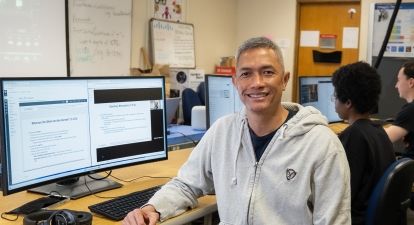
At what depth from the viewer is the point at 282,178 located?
149 centimetres

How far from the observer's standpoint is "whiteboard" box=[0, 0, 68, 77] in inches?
147

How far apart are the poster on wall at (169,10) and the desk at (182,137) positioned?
85.4 inches

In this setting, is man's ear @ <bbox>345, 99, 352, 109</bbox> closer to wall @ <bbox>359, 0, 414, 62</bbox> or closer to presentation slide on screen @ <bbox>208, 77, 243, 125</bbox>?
presentation slide on screen @ <bbox>208, 77, 243, 125</bbox>

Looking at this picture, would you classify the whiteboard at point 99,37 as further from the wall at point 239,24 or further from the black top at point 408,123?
the black top at point 408,123

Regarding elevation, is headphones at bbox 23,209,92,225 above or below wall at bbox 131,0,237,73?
below

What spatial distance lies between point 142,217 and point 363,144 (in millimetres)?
1003

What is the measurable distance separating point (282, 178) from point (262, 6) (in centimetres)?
514

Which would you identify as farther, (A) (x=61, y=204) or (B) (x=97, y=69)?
(B) (x=97, y=69)

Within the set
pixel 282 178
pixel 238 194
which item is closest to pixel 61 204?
pixel 238 194


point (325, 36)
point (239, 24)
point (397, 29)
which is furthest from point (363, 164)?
point (239, 24)

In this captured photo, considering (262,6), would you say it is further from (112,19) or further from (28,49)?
(28,49)

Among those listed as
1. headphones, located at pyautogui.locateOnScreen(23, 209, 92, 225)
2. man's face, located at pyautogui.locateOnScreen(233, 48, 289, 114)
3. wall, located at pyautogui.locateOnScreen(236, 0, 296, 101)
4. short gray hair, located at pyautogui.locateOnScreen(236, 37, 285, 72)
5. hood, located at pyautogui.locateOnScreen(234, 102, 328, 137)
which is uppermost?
wall, located at pyautogui.locateOnScreen(236, 0, 296, 101)

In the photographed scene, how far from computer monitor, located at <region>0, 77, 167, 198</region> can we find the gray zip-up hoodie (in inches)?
13.3

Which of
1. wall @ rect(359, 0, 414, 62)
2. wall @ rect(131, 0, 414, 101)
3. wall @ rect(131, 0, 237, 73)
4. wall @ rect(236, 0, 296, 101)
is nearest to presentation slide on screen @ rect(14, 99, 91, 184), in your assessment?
wall @ rect(131, 0, 237, 73)
